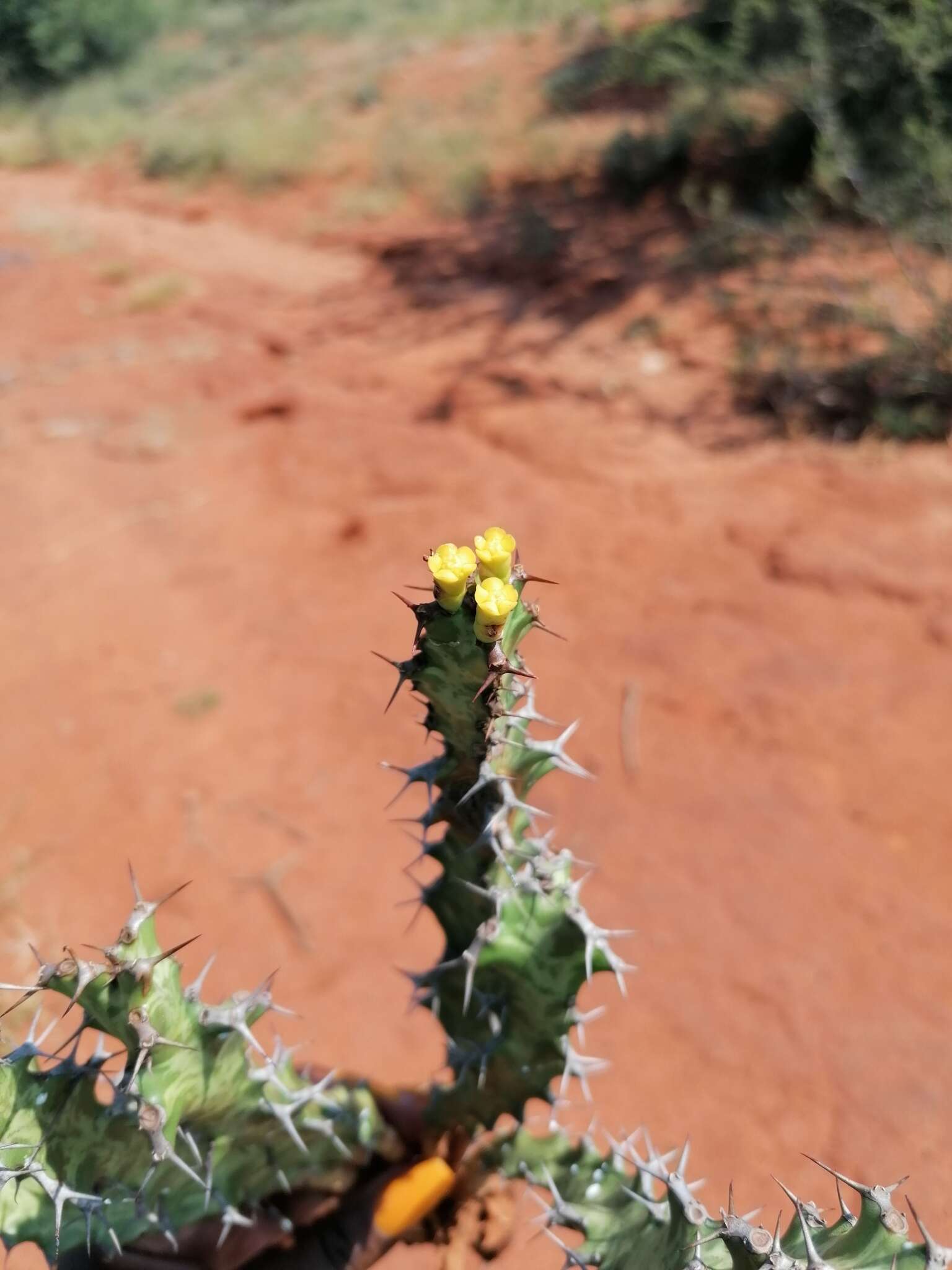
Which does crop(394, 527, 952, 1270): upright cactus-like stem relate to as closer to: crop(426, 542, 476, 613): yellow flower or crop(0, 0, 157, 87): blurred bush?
crop(426, 542, 476, 613): yellow flower

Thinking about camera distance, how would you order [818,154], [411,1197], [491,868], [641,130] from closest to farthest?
1. [491,868]
2. [411,1197]
3. [818,154]
4. [641,130]

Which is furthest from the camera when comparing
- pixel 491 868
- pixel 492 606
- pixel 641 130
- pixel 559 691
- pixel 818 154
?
pixel 641 130

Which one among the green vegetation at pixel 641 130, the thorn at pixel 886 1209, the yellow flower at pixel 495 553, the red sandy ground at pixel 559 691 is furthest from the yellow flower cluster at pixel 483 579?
the green vegetation at pixel 641 130

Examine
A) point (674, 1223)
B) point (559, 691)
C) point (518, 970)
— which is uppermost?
point (518, 970)

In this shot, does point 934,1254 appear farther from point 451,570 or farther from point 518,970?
point 451,570

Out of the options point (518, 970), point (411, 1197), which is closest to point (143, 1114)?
point (518, 970)

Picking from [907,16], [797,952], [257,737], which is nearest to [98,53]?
[907,16]
